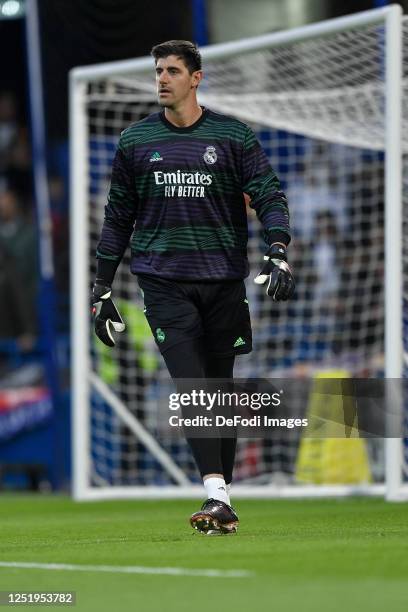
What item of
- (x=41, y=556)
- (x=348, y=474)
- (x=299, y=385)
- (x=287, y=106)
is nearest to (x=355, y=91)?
(x=287, y=106)

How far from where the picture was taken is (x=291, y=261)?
38.9 feet

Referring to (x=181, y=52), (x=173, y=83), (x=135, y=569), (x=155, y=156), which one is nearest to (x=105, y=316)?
(x=155, y=156)

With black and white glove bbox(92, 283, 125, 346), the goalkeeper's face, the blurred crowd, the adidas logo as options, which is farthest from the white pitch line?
the blurred crowd

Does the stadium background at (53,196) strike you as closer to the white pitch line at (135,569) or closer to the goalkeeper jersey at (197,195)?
the goalkeeper jersey at (197,195)

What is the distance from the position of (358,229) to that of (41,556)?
6848mm

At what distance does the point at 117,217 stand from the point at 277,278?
90 cm

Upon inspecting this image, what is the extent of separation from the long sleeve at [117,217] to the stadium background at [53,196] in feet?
19.5

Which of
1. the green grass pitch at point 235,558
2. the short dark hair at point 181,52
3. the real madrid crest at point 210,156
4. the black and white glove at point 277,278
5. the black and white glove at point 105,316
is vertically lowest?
the green grass pitch at point 235,558

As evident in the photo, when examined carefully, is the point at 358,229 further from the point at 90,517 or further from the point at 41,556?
the point at 41,556

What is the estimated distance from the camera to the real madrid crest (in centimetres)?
620

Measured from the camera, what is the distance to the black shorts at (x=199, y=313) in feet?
20.1

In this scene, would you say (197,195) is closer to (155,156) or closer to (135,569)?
(155,156)

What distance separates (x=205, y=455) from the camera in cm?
602

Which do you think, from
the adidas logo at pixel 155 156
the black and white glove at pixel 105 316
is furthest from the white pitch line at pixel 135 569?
the adidas logo at pixel 155 156
